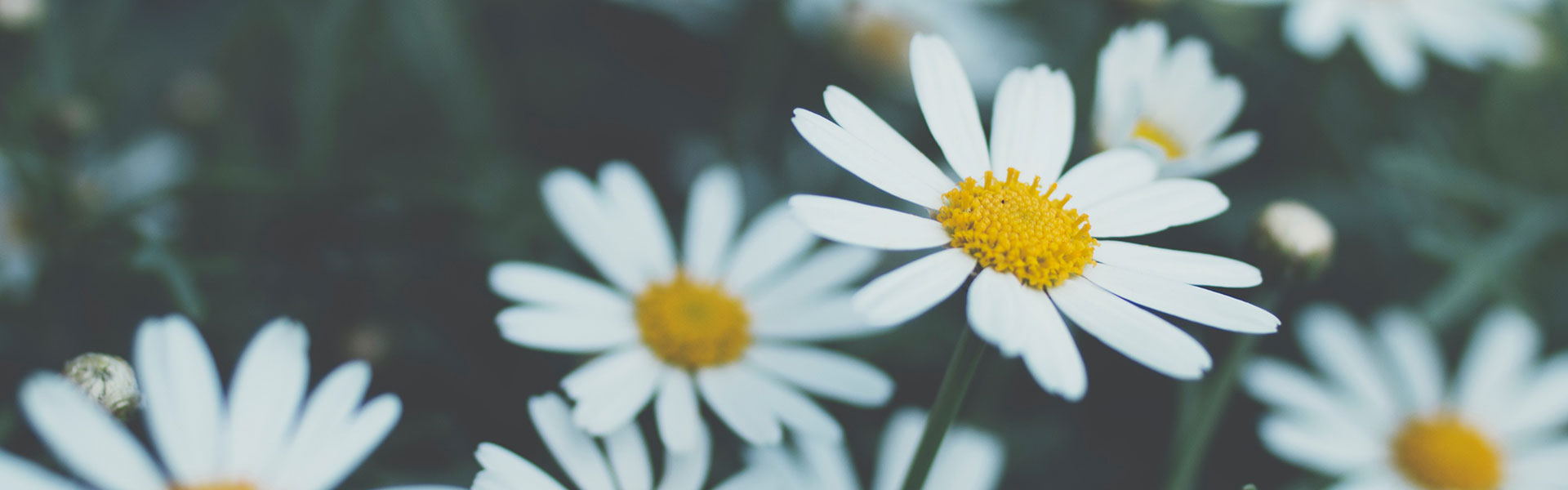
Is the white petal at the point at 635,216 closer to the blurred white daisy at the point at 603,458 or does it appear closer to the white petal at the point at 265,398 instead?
the blurred white daisy at the point at 603,458

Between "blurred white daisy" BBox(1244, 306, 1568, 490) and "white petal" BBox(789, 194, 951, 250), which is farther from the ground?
"blurred white daisy" BBox(1244, 306, 1568, 490)

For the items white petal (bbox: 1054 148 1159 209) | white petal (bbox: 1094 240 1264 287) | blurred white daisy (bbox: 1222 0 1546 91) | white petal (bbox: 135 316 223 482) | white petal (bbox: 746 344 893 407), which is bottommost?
white petal (bbox: 135 316 223 482)

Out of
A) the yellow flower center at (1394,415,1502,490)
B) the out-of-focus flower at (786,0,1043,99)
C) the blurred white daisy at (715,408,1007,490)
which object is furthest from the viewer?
the out-of-focus flower at (786,0,1043,99)

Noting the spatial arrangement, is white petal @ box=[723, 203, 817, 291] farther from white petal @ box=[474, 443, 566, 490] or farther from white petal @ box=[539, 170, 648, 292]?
white petal @ box=[474, 443, 566, 490]

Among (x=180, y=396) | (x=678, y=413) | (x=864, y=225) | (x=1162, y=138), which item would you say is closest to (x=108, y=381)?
(x=180, y=396)

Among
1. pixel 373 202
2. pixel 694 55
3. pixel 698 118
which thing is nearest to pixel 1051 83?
pixel 373 202

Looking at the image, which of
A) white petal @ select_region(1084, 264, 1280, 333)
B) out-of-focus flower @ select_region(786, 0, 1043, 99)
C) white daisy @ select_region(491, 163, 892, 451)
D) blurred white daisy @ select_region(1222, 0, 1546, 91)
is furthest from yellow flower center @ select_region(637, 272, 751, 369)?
blurred white daisy @ select_region(1222, 0, 1546, 91)

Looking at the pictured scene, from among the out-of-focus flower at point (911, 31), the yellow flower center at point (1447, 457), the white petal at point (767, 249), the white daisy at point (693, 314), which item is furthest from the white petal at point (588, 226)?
the yellow flower center at point (1447, 457)
